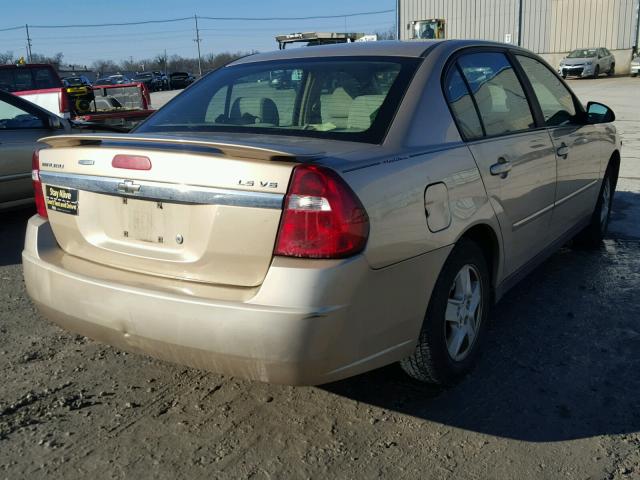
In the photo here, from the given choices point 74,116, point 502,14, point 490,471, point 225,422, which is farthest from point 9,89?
point 502,14

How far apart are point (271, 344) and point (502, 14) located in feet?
145

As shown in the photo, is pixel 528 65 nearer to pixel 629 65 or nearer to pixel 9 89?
pixel 9 89

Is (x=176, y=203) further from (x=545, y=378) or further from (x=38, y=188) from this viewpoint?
(x=545, y=378)

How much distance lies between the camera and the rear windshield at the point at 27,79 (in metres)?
11.7

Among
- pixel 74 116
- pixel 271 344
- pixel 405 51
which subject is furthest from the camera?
pixel 74 116

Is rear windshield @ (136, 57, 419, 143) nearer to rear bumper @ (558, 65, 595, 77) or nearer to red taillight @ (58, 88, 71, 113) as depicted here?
red taillight @ (58, 88, 71, 113)

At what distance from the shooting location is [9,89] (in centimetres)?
1171

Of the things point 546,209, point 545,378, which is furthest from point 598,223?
point 545,378

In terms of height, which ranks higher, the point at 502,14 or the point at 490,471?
the point at 502,14

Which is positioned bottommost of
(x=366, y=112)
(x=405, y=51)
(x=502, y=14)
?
(x=366, y=112)

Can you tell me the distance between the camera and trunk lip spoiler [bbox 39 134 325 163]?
2.45 metres

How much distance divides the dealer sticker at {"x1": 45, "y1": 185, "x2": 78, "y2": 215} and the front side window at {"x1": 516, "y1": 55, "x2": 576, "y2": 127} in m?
2.83

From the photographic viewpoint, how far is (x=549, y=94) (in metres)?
4.45

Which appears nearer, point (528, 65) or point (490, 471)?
point (490, 471)
